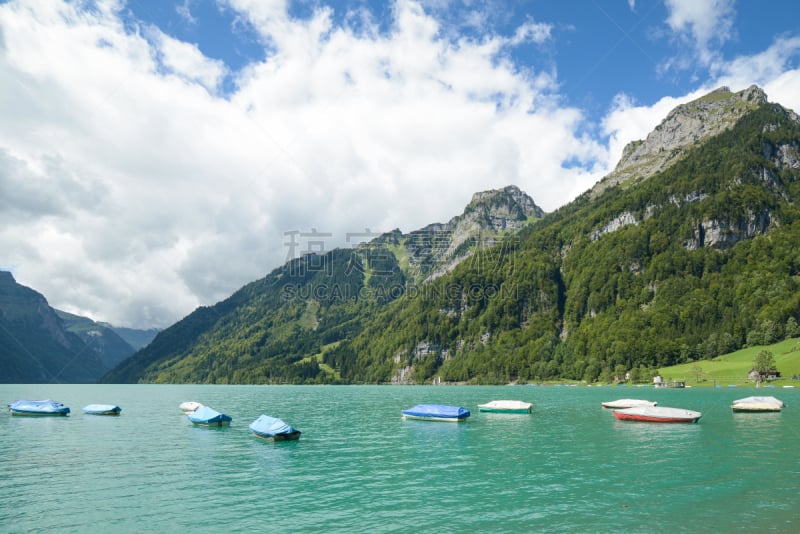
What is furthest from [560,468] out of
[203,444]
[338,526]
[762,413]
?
[762,413]

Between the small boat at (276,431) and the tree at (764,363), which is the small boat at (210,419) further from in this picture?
the tree at (764,363)

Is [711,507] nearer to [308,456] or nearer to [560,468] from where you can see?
[560,468]

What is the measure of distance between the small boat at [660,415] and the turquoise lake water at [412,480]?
3549 mm

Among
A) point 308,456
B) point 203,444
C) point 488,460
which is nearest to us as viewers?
point 488,460

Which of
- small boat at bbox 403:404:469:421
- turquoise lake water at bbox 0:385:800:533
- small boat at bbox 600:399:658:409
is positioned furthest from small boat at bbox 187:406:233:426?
small boat at bbox 600:399:658:409

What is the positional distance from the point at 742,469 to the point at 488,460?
22.9 meters

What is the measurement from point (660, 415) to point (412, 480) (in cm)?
6029

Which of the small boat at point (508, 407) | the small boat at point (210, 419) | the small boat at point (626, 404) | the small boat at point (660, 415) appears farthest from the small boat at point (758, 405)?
the small boat at point (210, 419)

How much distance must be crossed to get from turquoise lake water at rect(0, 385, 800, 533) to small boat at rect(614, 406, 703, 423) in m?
3.55

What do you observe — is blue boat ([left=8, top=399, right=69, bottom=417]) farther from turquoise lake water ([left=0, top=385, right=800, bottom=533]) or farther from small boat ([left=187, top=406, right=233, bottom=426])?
small boat ([left=187, top=406, right=233, bottom=426])

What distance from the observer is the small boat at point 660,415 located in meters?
80.6

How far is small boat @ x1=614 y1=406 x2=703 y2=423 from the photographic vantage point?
8056cm

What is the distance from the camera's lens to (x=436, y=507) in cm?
3325

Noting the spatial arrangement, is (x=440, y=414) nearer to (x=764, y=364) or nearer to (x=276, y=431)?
(x=276, y=431)
